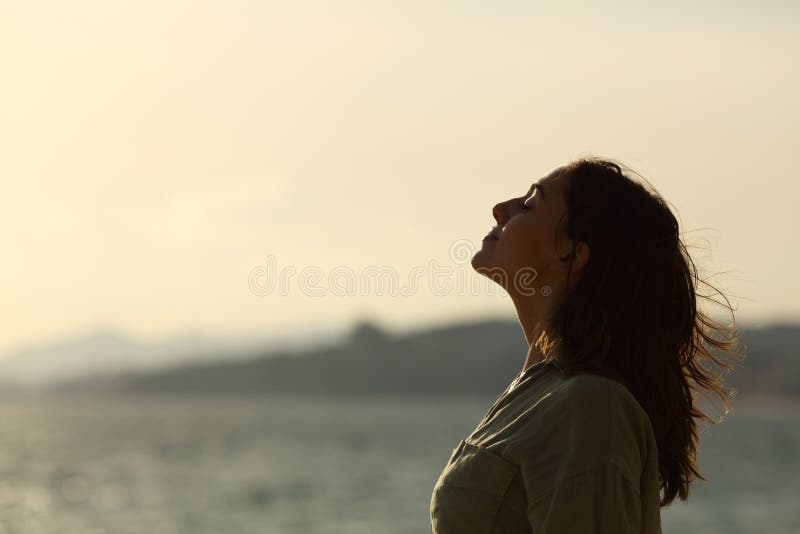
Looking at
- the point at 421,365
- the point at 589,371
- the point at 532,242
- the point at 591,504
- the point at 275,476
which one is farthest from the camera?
the point at 421,365

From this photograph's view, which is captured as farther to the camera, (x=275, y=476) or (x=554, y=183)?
(x=275, y=476)

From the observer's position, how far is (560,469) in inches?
116

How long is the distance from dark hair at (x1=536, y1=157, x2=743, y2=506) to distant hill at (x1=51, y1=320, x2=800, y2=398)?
10913cm

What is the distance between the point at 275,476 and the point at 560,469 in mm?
49188

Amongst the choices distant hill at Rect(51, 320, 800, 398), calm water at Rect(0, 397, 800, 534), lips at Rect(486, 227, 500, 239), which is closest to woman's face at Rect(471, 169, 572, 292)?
lips at Rect(486, 227, 500, 239)

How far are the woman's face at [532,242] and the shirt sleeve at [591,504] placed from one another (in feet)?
2.04

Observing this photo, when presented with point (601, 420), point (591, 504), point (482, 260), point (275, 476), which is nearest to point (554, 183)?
point (482, 260)

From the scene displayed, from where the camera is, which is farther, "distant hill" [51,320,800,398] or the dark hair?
"distant hill" [51,320,800,398]

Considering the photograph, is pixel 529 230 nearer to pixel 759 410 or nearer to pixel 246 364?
pixel 759 410

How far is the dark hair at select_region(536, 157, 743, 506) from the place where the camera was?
3.19m

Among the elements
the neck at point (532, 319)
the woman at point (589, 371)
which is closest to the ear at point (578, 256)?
the woman at point (589, 371)

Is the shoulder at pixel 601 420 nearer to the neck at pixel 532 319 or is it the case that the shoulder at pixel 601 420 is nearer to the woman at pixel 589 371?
the woman at pixel 589 371

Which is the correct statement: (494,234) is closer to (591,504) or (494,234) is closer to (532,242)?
(532,242)

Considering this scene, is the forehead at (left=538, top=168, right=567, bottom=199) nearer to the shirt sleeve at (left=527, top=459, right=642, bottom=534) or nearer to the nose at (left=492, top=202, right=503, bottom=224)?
the nose at (left=492, top=202, right=503, bottom=224)
